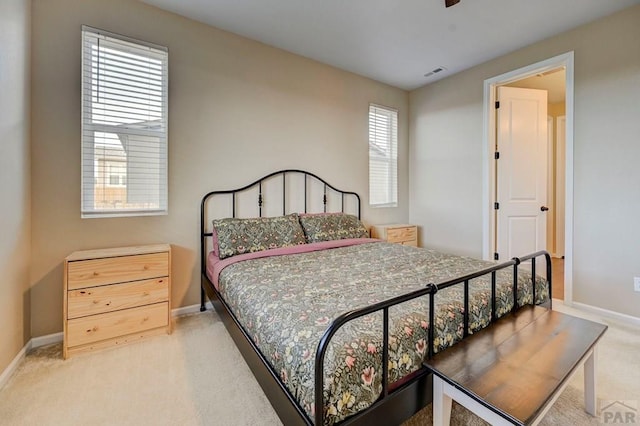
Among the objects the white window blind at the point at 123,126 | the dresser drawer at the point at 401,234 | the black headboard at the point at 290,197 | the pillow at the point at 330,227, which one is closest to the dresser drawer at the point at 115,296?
the black headboard at the point at 290,197

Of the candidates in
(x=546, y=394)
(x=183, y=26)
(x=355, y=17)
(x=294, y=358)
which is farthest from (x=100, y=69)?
(x=546, y=394)

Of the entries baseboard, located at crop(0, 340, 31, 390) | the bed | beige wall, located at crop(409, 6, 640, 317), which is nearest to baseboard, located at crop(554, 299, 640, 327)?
beige wall, located at crop(409, 6, 640, 317)

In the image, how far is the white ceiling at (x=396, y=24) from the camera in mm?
2447

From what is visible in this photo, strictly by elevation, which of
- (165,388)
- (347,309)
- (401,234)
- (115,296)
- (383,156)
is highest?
(383,156)

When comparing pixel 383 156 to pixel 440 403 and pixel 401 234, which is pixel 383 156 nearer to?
pixel 401 234

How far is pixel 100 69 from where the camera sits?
2.30 metres

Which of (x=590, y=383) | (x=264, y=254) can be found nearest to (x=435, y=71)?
(x=264, y=254)

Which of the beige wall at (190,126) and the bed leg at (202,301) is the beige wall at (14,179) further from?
the bed leg at (202,301)

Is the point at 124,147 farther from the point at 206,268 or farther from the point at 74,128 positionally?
the point at 206,268

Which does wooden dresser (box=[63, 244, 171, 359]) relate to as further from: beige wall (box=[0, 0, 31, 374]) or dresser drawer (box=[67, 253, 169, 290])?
beige wall (box=[0, 0, 31, 374])

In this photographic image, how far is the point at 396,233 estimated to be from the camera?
3914mm

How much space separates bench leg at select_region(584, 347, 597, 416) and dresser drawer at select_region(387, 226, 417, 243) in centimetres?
246

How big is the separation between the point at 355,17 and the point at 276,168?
1.64 meters

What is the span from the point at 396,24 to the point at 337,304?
2.71m
